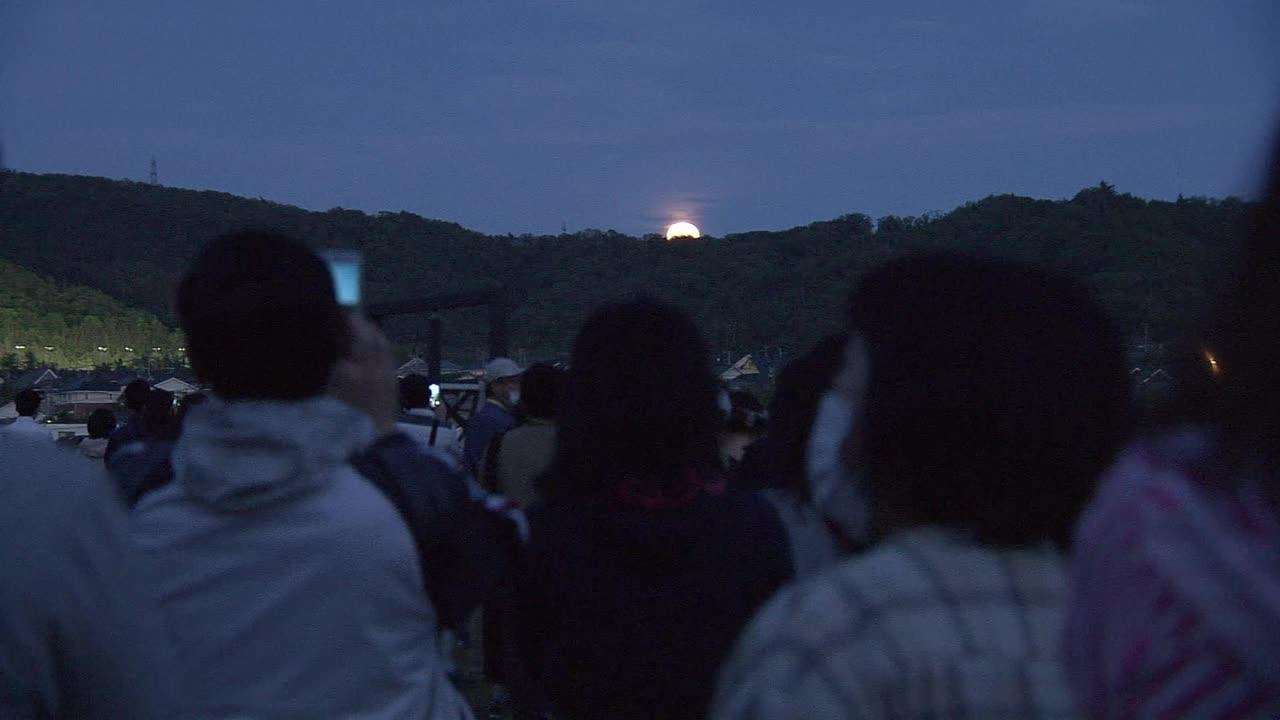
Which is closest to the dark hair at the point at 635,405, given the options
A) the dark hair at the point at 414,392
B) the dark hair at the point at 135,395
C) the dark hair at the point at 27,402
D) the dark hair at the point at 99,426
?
the dark hair at the point at 135,395

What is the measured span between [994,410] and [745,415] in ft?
19.1

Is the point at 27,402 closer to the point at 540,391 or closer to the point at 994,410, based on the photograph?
the point at 540,391

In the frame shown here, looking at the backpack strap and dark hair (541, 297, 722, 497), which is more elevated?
dark hair (541, 297, 722, 497)

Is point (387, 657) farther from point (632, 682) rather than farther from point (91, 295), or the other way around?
point (91, 295)

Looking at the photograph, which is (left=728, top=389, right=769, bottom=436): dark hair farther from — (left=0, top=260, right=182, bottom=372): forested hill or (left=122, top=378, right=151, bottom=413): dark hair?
(left=0, top=260, right=182, bottom=372): forested hill

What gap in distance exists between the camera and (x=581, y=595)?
241 cm

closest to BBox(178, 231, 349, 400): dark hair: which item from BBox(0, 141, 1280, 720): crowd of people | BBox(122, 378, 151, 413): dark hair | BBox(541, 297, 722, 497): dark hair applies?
BBox(0, 141, 1280, 720): crowd of people

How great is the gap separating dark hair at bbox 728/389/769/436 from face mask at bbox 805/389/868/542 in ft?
13.2

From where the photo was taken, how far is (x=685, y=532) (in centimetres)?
240

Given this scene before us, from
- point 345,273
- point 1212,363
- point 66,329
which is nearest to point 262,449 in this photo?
point 345,273

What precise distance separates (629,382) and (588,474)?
208mm

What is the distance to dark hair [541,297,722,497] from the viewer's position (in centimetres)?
245

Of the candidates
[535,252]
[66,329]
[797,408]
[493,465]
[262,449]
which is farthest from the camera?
[535,252]

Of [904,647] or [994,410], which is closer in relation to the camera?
[904,647]
